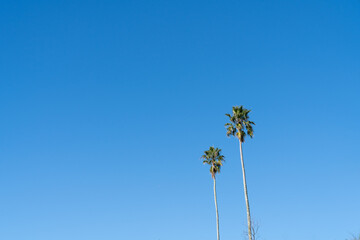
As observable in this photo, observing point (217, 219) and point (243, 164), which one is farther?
point (217, 219)

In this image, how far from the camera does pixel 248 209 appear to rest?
44906 mm

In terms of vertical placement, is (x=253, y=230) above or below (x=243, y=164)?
below

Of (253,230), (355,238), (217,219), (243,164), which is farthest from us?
(217,219)

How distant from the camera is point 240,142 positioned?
5038 cm

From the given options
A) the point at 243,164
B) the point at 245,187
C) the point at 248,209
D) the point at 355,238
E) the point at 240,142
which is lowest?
the point at 355,238

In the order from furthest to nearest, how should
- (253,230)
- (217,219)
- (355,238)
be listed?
(217,219) → (253,230) → (355,238)

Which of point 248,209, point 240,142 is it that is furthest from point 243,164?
point 248,209

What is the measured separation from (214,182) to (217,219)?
5.58 meters

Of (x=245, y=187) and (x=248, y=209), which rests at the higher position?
(x=245, y=187)

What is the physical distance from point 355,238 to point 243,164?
15.1 m

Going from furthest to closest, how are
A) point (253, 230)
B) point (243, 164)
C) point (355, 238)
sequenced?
1. point (243, 164)
2. point (253, 230)
3. point (355, 238)

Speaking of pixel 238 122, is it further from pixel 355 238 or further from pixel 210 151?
pixel 355 238

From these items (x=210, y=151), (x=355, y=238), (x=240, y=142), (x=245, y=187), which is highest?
(x=210, y=151)

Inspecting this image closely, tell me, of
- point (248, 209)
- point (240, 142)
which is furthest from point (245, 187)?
point (240, 142)
